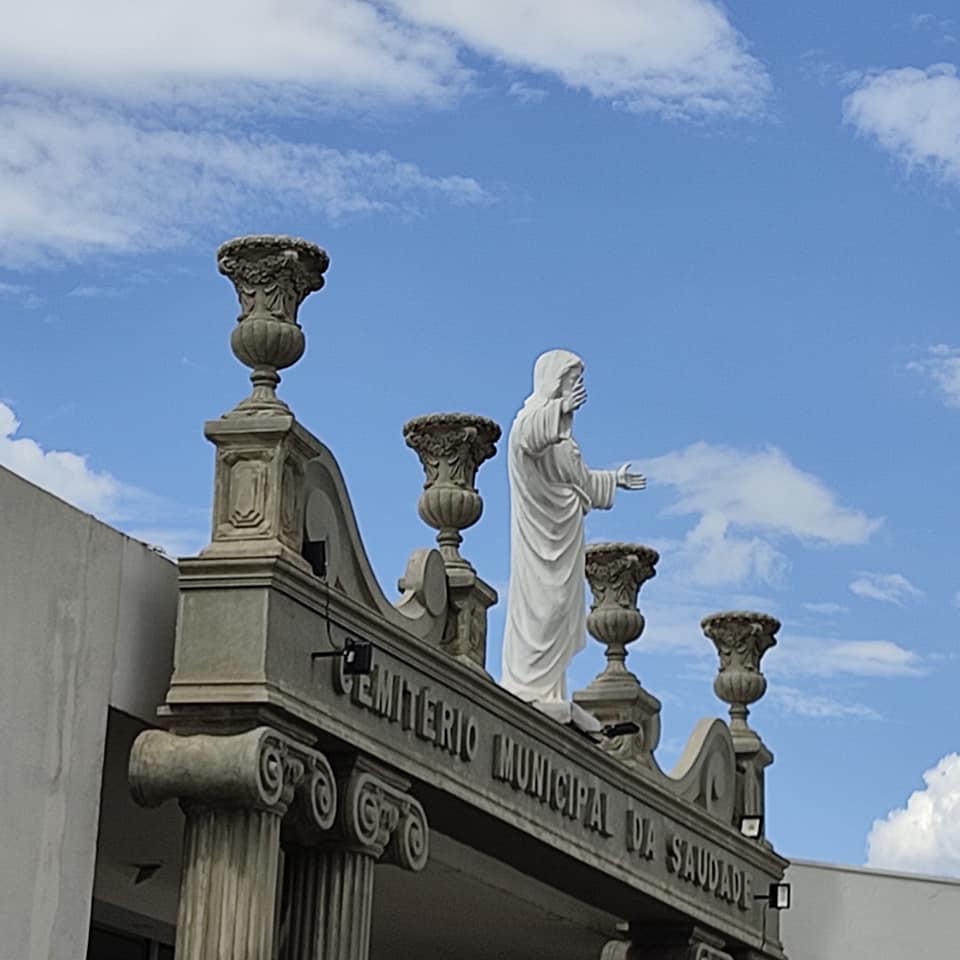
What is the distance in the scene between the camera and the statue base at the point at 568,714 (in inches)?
730

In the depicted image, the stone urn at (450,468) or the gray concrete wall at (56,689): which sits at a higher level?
the stone urn at (450,468)

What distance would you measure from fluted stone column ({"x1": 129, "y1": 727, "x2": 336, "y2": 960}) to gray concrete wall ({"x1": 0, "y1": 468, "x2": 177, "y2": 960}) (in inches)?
15.1

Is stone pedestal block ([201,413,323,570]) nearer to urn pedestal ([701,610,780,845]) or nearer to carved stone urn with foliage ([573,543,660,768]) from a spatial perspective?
carved stone urn with foliage ([573,543,660,768])

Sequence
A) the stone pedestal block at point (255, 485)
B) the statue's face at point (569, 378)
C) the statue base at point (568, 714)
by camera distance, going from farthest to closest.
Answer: the statue's face at point (569, 378)
the statue base at point (568, 714)
the stone pedestal block at point (255, 485)

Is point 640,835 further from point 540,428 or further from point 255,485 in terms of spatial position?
point 255,485

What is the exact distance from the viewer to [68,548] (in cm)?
1390

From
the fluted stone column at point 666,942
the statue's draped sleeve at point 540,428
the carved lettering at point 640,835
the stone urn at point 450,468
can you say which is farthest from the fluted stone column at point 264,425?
the fluted stone column at point 666,942

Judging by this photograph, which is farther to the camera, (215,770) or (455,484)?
(455,484)

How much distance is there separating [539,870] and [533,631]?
1798 millimetres

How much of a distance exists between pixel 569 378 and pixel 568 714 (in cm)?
257

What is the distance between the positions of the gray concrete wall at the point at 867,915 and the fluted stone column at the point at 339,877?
37.1ft

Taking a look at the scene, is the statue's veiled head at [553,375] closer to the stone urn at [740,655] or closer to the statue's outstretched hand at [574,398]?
the statue's outstretched hand at [574,398]

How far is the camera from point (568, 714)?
1866 centimetres

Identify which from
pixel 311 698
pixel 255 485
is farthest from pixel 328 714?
pixel 255 485
